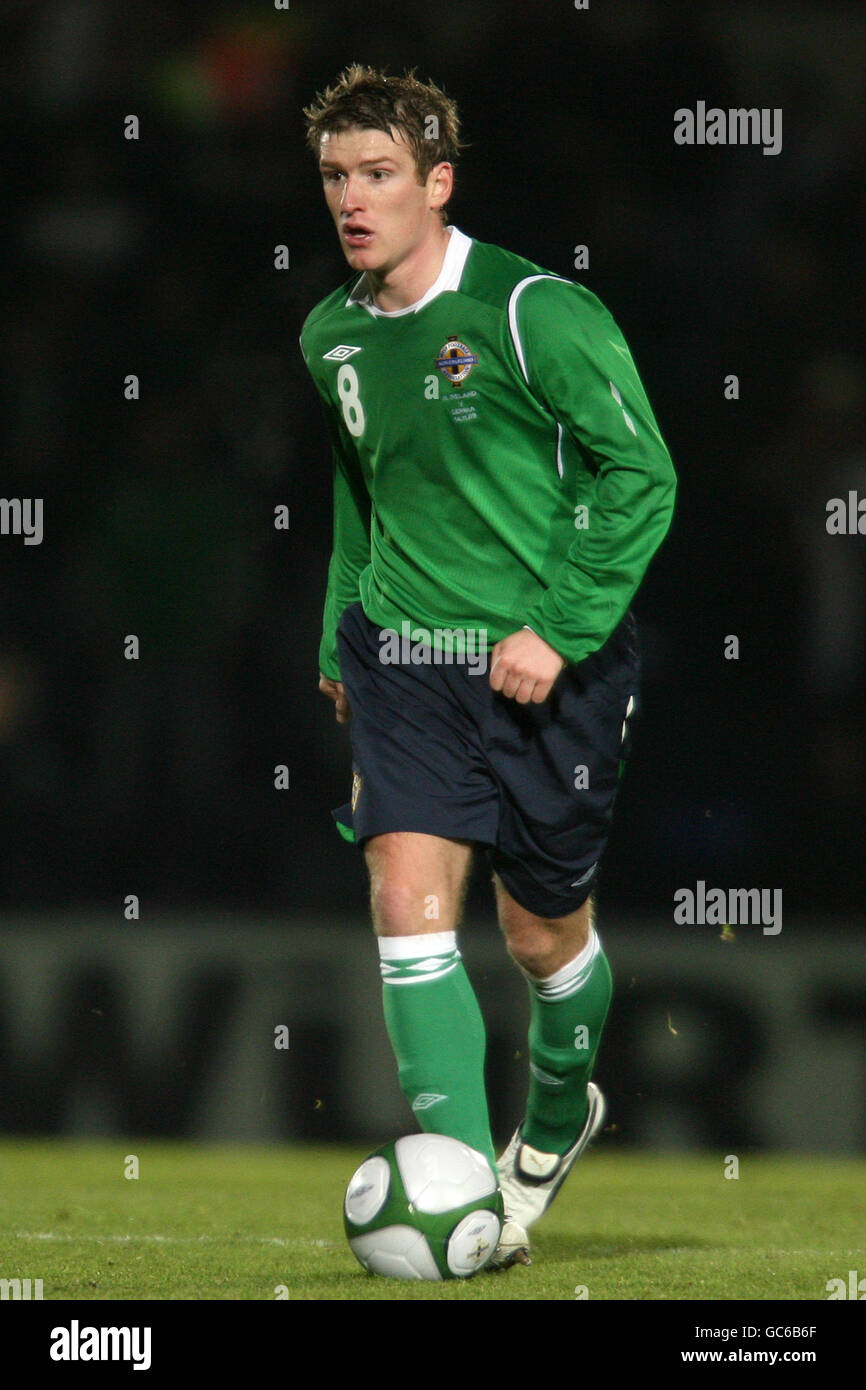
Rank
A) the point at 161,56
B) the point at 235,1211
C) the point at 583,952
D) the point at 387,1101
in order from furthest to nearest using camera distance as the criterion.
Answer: the point at 161,56, the point at 387,1101, the point at 235,1211, the point at 583,952

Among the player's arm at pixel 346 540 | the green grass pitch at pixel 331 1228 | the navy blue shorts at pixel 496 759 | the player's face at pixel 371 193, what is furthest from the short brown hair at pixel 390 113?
the green grass pitch at pixel 331 1228

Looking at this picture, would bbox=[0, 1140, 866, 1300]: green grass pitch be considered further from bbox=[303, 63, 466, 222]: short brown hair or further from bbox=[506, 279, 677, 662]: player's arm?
bbox=[303, 63, 466, 222]: short brown hair

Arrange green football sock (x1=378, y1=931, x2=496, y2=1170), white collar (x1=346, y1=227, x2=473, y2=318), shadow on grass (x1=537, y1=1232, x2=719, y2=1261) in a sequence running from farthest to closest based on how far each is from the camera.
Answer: shadow on grass (x1=537, y1=1232, x2=719, y2=1261)
white collar (x1=346, y1=227, x2=473, y2=318)
green football sock (x1=378, y1=931, x2=496, y2=1170)

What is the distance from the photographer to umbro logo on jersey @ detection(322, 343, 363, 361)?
3.79 m

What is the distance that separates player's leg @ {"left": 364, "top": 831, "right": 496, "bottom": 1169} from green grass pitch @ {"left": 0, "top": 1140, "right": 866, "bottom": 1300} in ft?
1.02

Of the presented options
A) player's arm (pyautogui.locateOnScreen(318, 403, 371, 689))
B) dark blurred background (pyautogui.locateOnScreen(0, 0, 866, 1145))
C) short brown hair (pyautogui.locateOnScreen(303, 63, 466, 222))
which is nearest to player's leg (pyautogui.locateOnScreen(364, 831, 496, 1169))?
player's arm (pyautogui.locateOnScreen(318, 403, 371, 689))

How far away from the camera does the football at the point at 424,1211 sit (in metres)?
3.33

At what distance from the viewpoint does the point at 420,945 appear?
11.4 feet

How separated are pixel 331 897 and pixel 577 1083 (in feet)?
6.57

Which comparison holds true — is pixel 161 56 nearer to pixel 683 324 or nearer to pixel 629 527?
pixel 683 324

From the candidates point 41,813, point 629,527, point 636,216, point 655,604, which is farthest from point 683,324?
→ point 629,527

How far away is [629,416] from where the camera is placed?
11.7ft

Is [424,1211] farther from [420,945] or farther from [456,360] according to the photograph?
[456,360]

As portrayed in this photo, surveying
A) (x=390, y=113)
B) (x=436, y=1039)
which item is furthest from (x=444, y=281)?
(x=436, y=1039)
